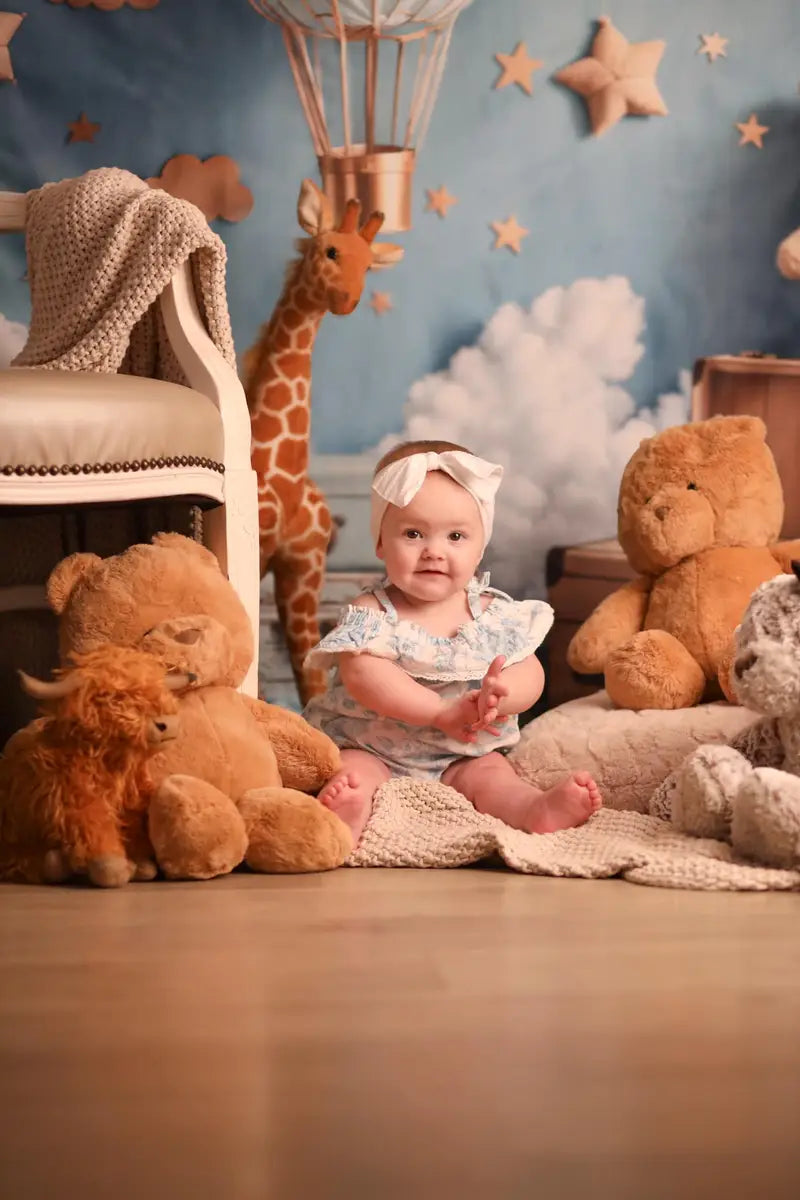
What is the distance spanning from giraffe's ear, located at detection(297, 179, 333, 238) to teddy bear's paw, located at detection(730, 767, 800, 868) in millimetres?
1260

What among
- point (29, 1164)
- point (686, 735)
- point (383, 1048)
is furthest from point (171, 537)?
point (29, 1164)

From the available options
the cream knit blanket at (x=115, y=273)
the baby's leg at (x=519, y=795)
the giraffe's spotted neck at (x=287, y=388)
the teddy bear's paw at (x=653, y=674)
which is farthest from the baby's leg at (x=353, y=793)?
the giraffe's spotted neck at (x=287, y=388)

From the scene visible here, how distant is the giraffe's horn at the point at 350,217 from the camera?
2.19 m

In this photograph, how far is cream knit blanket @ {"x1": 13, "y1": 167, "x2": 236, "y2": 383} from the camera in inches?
68.9

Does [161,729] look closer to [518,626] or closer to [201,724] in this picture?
[201,724]

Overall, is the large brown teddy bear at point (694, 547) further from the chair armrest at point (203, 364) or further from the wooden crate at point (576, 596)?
the chair armrest at point (203, 364)

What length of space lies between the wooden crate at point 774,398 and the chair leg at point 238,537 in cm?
96

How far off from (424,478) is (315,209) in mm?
739

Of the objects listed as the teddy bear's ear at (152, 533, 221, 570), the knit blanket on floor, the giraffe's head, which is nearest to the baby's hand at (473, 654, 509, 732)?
the knit blanket on floor

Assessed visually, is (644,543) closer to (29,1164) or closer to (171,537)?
(171,537)

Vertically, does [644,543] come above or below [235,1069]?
above

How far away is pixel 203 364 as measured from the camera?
175 centimetres

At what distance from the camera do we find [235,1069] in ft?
2.89

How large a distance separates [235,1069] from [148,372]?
46.5 inches
